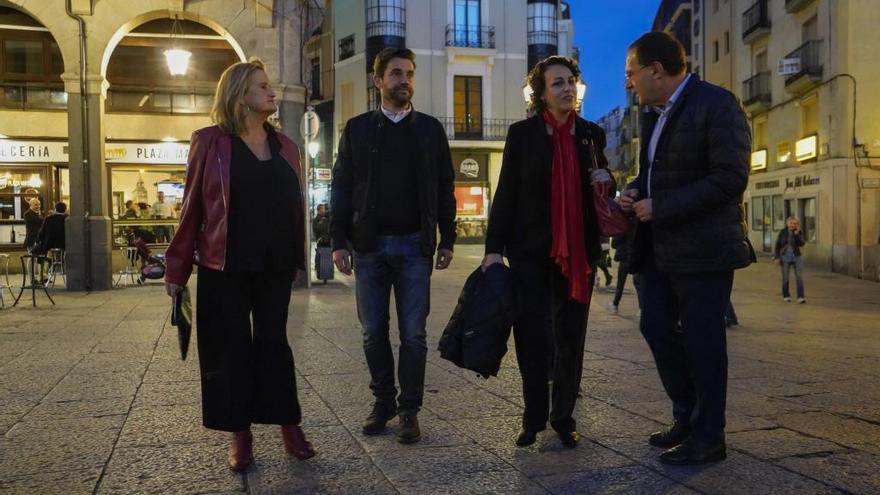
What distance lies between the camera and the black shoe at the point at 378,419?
14.0ft

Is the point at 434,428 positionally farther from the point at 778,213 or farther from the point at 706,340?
the point at 778,213

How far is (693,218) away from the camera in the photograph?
3.62 metres

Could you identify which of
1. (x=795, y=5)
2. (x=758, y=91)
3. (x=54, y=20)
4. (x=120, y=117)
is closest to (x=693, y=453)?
(x=54, y=20)

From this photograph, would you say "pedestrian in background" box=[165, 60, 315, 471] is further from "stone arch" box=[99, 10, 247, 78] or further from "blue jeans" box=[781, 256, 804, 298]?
"blue jeans" box=[781, 256, 804, 298]

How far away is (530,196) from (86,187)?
478 inches

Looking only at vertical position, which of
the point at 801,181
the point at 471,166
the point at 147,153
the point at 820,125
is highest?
the point at 820,125

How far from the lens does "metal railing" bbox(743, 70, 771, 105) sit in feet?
97.5

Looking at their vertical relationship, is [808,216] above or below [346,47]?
below

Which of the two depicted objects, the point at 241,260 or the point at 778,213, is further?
the point at 778,213

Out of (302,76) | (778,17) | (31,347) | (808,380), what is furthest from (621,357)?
(778,17)

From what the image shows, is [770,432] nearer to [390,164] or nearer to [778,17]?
[390,164]

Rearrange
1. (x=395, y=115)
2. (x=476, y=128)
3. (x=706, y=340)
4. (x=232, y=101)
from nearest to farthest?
(x=706, y=340)
(x=232, y=101)
(x=395, y=115)
(x=476, y=128)

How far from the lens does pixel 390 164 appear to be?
4.33m

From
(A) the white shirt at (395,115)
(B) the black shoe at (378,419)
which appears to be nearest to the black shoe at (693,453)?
(B) the black shoe at (378,419)
